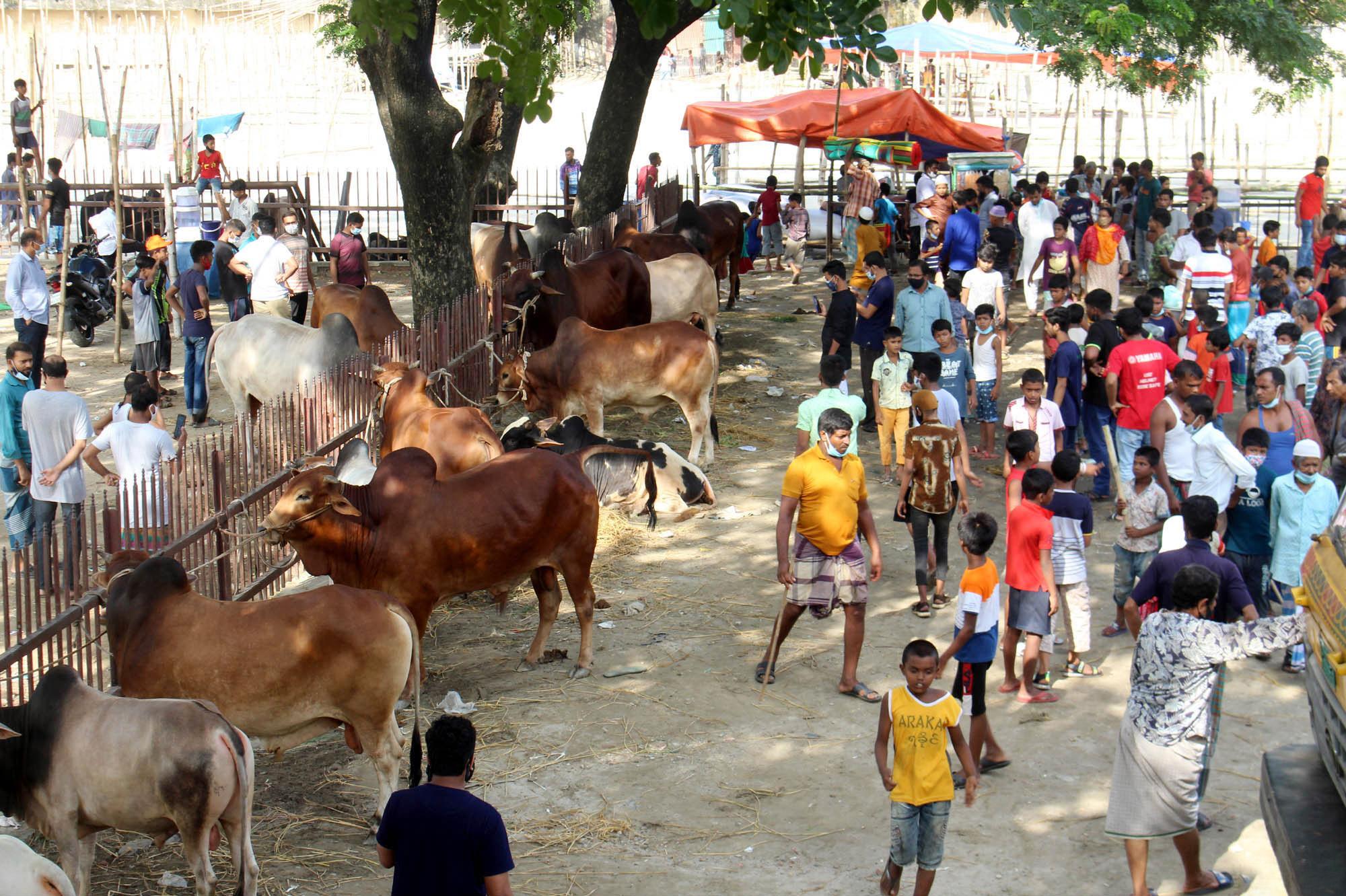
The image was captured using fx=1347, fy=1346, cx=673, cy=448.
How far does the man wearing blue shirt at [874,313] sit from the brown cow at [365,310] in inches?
179

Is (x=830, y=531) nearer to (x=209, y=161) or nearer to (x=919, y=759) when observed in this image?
(x=919, y=759)

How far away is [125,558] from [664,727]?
3.03m

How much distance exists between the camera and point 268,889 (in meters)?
6.01

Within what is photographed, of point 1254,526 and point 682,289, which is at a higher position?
point 682,289

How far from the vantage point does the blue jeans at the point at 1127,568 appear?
852 centimetres

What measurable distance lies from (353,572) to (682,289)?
340 inches

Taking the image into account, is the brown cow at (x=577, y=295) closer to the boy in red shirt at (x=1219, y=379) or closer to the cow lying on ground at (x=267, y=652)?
the boy in red shirt at (x=1219, y=379)

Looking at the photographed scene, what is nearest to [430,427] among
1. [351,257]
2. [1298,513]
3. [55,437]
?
[55,437]

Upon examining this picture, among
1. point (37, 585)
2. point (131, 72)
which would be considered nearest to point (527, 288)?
point (37, 585)

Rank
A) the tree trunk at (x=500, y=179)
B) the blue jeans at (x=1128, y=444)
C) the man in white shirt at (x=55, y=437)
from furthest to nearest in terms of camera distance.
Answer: the tree trunk at (x=500, y=179), the blue jeans at (x=1128, y=444), the man in white shirt at (x=55, y=437)

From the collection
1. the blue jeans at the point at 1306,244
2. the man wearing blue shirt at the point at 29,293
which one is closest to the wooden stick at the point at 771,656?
the man wearing blue shirt at the point at 29,293

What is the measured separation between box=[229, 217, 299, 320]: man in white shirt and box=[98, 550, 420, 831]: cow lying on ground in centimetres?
881

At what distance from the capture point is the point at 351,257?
16688 millimetres

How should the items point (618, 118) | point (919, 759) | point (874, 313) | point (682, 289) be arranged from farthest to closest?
1. point (618, 118)
2. point (682, 289)
3. point (874, 313)
4. point (919, 759)
